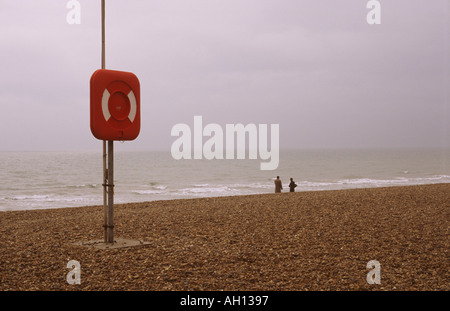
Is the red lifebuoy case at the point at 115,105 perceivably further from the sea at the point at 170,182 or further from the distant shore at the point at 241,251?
the sea at the point at 170,182

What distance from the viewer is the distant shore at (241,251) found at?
577 centimetres

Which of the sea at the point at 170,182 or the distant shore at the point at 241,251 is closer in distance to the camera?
the distant shore at the point at 241,251

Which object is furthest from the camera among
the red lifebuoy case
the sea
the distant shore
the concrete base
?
the sea

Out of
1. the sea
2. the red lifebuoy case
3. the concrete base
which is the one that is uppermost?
the red lifebuoy case

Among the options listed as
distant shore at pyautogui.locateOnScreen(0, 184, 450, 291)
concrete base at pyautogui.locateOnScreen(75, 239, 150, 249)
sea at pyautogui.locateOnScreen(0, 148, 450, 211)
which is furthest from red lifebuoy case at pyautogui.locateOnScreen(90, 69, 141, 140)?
sea at pyautogui.locateOnScreen(0, 148, 450, 211)

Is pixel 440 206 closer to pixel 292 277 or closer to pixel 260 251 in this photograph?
pixel 260 251

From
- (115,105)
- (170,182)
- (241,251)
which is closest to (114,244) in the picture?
(241,251)

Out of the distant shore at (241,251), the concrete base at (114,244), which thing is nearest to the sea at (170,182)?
the distant shore at (241,251)

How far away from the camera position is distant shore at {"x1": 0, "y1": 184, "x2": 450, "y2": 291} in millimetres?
5766

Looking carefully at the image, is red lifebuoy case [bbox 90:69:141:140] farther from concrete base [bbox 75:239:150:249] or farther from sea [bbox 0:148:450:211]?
sea [bbox 0:148:450:211]

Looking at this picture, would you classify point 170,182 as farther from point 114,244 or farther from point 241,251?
point 241,251

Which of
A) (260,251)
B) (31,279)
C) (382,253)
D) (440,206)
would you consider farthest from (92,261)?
(440,206)

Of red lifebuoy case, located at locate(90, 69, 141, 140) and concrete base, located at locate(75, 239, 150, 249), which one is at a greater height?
red lifebuoy case, located at locate(90, 69, 141, 140)

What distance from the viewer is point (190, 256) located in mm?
7008
